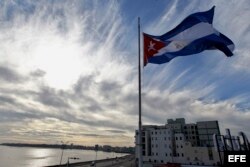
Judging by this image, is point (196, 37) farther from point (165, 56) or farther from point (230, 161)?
point (230, 161)

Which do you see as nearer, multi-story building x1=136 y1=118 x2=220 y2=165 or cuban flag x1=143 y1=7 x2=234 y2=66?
cuban flag x1=143 y1=7 x2=234 y2=66

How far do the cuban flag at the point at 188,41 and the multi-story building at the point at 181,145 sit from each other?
73025 mm

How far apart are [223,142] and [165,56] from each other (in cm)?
700

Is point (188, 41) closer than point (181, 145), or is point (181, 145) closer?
point (188, 41)

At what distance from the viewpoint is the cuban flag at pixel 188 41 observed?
14.4 meters

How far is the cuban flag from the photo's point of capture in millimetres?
14439

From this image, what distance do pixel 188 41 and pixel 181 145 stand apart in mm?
84851

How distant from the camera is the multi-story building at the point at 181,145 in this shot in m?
88.6

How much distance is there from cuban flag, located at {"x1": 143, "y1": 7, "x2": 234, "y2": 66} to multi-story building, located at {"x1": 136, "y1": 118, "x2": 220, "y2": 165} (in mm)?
73025

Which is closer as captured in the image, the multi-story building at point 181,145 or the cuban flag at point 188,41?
the cuban flag at point 188,41

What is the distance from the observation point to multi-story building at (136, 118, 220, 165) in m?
88.6

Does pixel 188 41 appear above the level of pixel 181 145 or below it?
below

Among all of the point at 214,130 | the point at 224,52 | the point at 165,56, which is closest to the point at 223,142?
the point at 224,52

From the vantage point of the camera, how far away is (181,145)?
301ft
